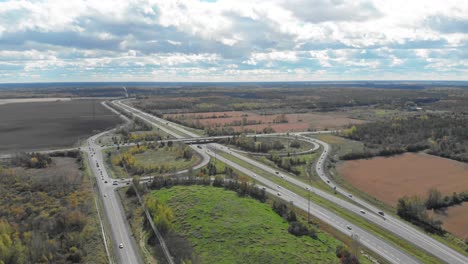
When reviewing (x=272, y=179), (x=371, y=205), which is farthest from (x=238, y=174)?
(x=371, y=205)

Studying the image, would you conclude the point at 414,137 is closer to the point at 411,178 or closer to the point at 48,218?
the point at 411,178

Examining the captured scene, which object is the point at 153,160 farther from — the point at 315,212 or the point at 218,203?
the point at 315,212

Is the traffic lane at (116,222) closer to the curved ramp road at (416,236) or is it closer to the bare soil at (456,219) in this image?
the curved ramp road at (416,236)

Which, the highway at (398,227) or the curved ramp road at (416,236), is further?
the highway at (398,227)

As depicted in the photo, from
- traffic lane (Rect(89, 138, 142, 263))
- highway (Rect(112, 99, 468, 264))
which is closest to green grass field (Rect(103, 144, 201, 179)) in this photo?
traffic lane (Rect(89, 138, 142, 263))

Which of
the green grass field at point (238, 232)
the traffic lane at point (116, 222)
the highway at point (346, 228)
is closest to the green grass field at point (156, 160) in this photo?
the traffic lane at point (116, 222)

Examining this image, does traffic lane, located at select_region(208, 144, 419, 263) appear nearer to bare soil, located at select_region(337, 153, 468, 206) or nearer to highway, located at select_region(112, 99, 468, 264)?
highway, located at select_region(112, 99, 468, 264)

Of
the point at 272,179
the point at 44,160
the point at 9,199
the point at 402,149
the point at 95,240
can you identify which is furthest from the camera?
the point at 402,149

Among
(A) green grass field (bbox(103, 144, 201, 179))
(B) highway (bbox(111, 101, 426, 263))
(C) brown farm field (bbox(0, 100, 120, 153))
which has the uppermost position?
(C) brown farm field (bbox(0, 100, 120, 153))
